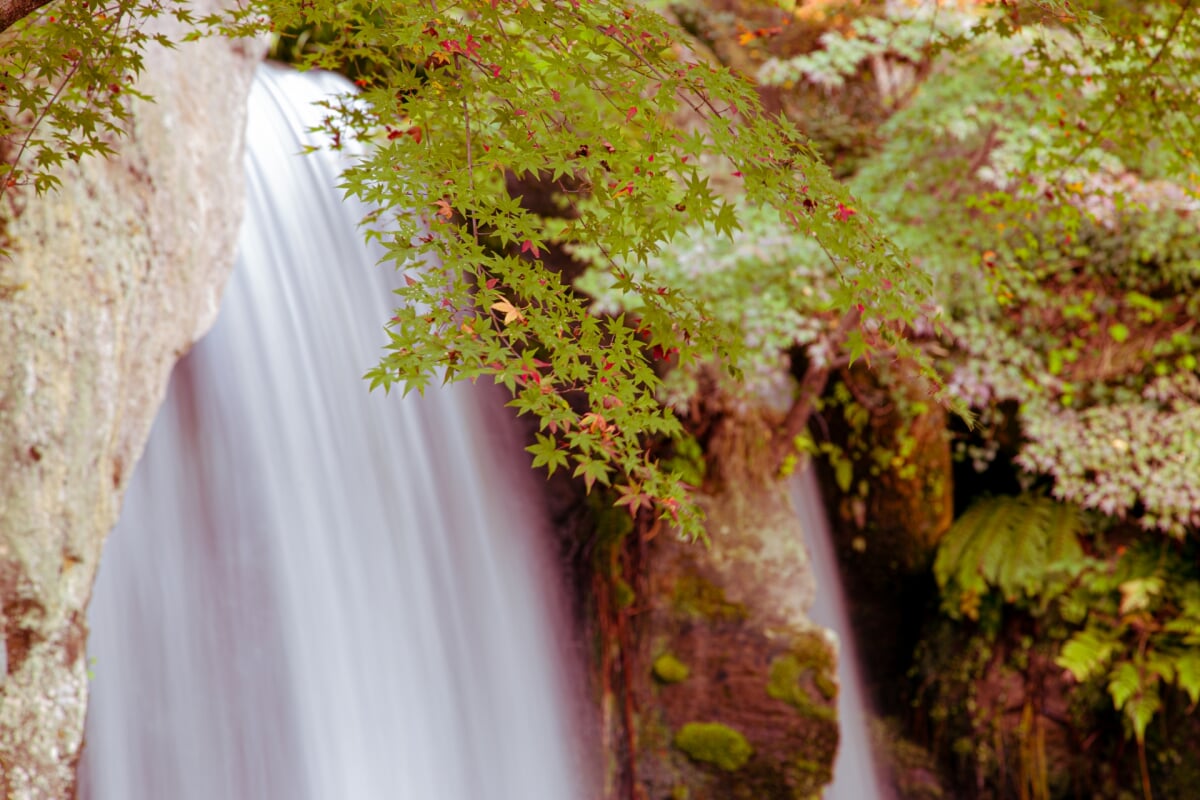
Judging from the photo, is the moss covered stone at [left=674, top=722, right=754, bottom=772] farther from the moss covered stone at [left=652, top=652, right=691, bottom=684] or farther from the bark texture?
the moss covered stone at [left=652, top=652, right=691, bottom=684]

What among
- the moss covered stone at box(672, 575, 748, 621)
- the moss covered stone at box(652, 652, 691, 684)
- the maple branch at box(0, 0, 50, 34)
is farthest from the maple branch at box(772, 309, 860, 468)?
the maple branch at box(0, 0, 50, 34)

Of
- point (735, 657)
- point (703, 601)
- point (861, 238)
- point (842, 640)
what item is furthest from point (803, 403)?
point (861, 238)

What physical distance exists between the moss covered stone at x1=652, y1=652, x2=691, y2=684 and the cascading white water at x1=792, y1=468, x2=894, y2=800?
57.5 inches

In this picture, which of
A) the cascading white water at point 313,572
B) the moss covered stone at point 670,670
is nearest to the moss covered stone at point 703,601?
the moss covered stone at point 670,670

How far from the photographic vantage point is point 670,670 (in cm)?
714

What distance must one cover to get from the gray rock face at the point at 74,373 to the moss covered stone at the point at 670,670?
4203 mm

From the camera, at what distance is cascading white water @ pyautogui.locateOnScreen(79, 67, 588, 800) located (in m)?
4.52

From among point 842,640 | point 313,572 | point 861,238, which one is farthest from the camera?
point 842,640

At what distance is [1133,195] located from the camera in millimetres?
6305

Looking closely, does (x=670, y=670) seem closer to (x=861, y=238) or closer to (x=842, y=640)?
(x=842, y=640)

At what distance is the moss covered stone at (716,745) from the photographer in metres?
6.95

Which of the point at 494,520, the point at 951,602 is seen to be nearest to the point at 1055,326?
the point at 951,602

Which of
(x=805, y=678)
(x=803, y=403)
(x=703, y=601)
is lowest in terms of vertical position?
(x=805, y=678)

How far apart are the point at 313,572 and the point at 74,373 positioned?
2.28 metres
